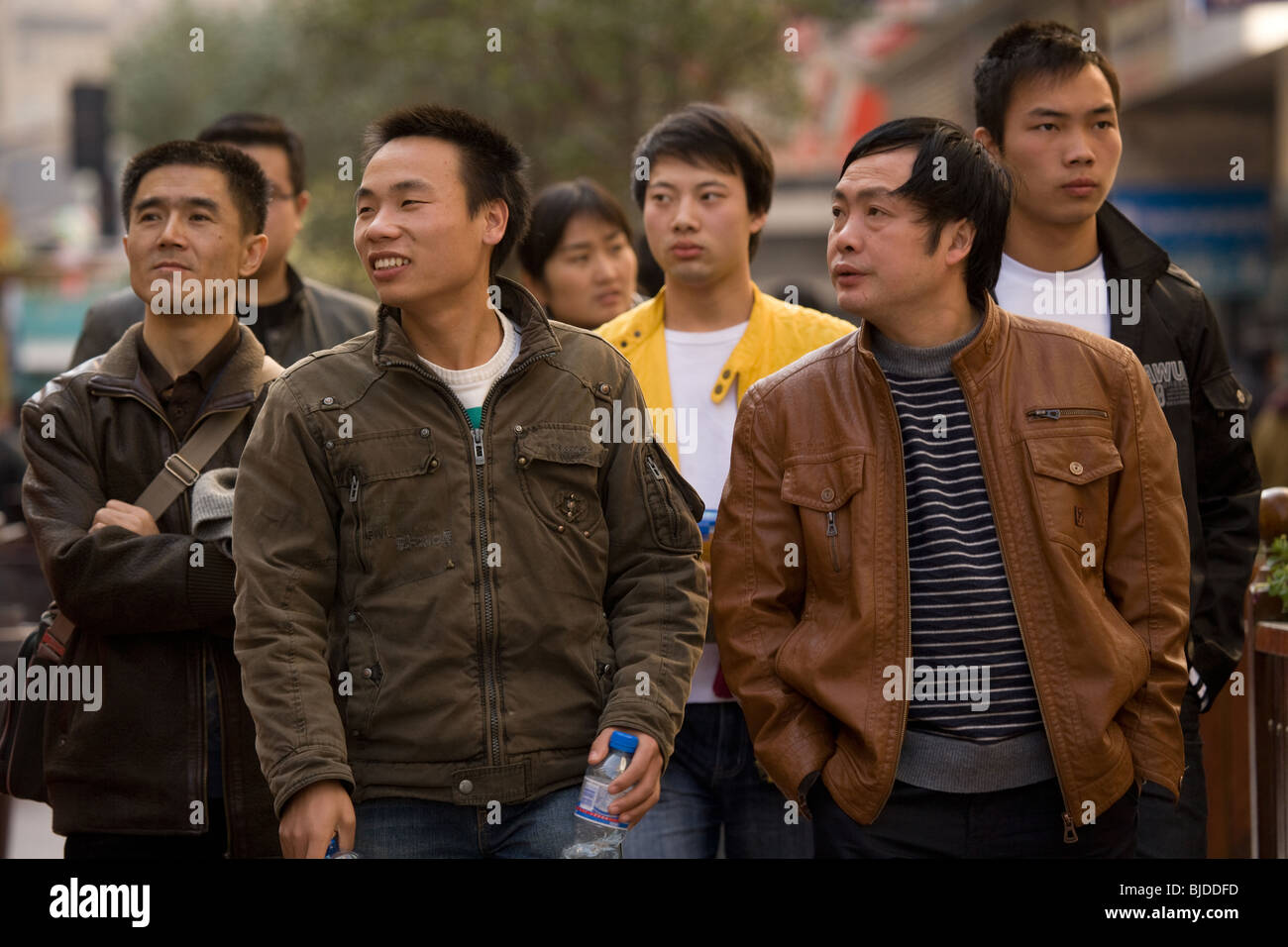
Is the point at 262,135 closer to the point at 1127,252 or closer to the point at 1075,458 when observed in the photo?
the point at 1127,252

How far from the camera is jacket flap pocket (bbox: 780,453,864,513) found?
3.48m

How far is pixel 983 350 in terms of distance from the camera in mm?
3545

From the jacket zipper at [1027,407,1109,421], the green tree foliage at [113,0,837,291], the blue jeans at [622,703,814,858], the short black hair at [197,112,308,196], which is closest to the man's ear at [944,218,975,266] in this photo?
the jacket zipper at [1027,407,1109,421]

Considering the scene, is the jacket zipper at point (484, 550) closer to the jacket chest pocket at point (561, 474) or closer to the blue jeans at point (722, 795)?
the jacket chest pocket at point (561, 474)

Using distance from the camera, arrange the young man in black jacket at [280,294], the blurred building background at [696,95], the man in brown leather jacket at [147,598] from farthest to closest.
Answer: the blurred building background at [696,95], the young man in black jacket at [280,294], the man in brown leather jacket at [147,598]

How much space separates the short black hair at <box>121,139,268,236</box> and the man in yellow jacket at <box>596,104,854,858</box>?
3.61ft

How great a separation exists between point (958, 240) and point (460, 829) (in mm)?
1729

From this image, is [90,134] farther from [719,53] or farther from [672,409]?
[672,409]

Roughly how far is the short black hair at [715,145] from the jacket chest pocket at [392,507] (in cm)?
179

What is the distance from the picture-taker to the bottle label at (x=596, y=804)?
3.31 metres

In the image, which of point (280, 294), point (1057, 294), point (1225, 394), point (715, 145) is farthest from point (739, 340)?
point (280, 294)

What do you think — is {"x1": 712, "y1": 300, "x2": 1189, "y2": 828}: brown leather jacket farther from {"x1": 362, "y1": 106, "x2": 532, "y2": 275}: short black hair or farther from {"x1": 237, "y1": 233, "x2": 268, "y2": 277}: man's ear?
{"x1": 237, "y1": 233, "x2": 268, "y2": 277}: man's ear

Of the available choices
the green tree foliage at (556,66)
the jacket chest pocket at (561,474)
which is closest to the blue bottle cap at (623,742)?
the jacket chest pocket at (561,474)
